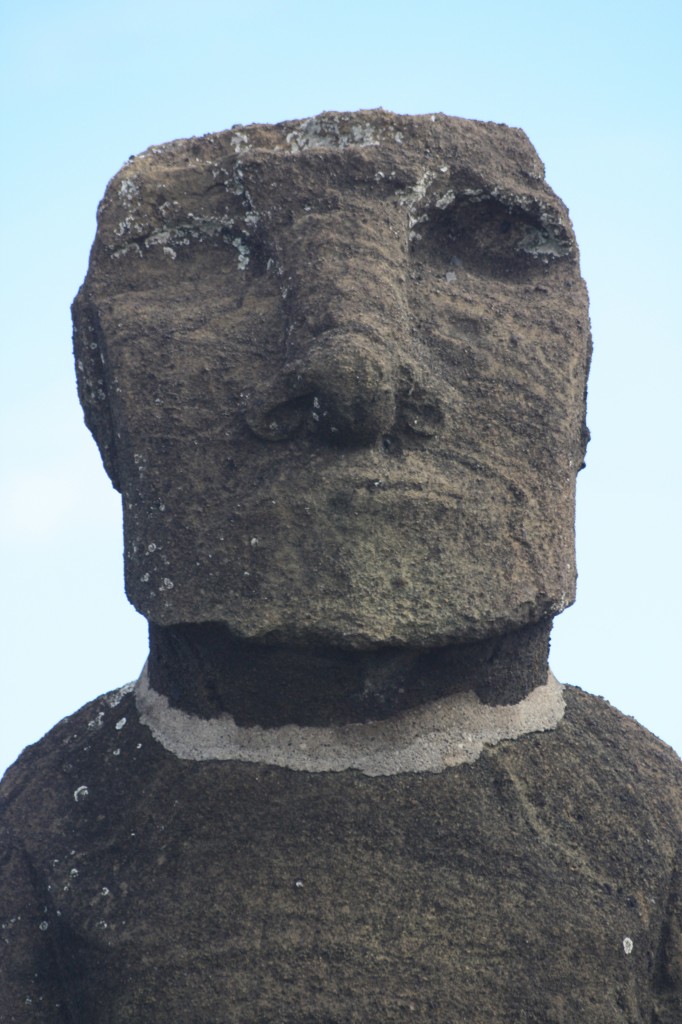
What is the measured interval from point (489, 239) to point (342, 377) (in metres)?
0.73

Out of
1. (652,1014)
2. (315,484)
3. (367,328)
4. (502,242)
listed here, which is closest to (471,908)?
(652,1014)

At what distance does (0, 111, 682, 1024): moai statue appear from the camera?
3203 mm

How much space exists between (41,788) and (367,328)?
1353mm

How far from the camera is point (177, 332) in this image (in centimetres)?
355

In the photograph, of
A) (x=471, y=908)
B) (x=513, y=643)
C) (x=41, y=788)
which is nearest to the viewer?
(x=471, y=908)

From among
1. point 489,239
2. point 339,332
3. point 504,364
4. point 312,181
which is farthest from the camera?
point 489,239

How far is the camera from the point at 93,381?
3.78 m

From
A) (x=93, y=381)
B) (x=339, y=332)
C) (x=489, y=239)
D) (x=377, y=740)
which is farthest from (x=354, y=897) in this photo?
(x=489, y=239)

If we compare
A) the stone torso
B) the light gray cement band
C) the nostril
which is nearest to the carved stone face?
the nostril

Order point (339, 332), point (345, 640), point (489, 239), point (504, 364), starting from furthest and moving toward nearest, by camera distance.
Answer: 1. point (489, 239)
2. point (504, 364)
3. point (339, 332)
4. point (345, 640)

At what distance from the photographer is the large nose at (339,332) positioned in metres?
3.24

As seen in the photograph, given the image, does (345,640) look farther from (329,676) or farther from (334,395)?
(334,395)

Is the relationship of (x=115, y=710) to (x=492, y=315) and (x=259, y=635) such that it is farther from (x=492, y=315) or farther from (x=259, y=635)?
(x=492, y=315)

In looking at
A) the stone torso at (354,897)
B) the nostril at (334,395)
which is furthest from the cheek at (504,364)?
the stone torso at (354,897)
